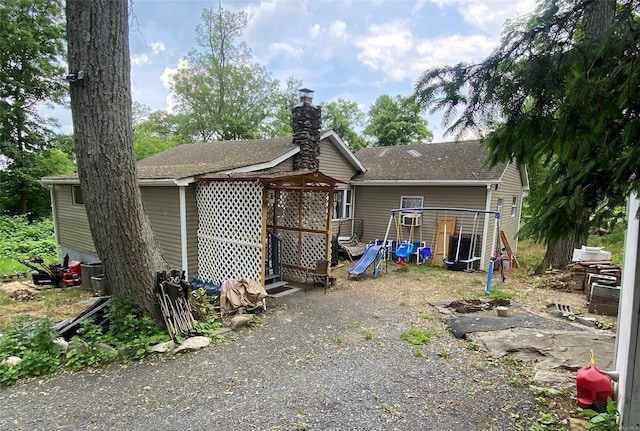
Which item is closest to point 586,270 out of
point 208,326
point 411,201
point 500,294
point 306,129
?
point 500,294

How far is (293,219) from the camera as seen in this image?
8312 millimetres

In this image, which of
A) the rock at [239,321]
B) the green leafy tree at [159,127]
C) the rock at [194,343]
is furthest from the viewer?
the green leafy tree at [159,127]

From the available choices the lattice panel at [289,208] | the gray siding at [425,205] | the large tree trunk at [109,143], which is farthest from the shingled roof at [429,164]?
the large tree trunk at [109,143]

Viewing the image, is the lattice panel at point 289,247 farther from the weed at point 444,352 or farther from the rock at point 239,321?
the weed at point 444,352

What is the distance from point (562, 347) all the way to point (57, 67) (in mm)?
23088

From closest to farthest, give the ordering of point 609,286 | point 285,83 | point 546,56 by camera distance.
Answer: point 546,56 → point 609,286 → point 285,83

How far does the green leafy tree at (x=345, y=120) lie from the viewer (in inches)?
1123

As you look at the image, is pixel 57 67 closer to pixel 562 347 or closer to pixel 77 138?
A: pixel 77 138

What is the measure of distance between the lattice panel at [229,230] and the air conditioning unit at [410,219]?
6.34m

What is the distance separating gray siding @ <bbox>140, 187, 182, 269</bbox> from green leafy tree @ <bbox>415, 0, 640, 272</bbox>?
661 cm

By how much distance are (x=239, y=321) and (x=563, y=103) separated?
4693mm

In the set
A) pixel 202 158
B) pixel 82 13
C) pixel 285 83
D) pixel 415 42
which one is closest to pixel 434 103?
pixel 82 13

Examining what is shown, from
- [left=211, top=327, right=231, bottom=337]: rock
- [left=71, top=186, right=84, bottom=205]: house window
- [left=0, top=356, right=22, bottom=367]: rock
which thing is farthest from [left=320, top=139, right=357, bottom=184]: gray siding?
[left=0, top=356, right=22, bottom=367]: rock

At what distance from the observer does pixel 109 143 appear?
13.8 ft
